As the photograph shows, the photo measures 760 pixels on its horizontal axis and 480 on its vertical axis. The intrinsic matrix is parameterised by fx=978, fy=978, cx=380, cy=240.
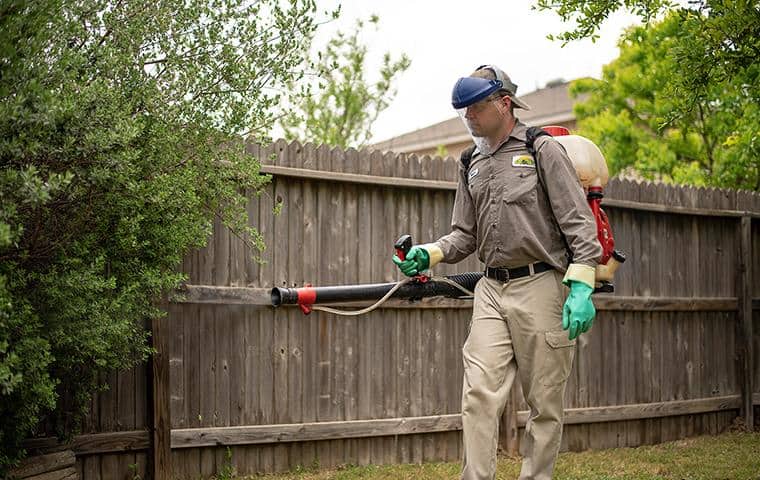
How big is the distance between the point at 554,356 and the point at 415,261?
0.84m

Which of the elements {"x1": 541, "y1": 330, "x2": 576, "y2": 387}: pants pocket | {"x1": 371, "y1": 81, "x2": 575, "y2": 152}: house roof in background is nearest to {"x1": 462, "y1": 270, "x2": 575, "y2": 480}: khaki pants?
{"x1": 541, "y1": 330, "x2": 576, "y2": 387}: pants pocket

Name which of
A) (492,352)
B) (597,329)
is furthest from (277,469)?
(597,329)

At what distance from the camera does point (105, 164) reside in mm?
4125

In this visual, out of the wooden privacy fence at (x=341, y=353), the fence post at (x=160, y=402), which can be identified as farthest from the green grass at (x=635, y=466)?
the fence post at (x=160, y=402)

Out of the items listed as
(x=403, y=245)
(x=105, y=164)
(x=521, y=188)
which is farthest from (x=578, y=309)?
(x=105, y=164)

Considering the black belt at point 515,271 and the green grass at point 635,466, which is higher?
the black belt at point 515,271

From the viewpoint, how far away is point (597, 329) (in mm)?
8406

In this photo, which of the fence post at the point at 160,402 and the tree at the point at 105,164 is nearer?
the tree at the point at 105,164

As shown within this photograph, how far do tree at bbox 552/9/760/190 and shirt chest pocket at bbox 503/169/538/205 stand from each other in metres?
6.18

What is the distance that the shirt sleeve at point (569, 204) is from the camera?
4.36 meters

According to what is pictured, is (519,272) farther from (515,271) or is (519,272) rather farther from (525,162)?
(525,162)

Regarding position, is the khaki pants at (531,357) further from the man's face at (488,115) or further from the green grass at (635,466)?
the green grass at (635,466)

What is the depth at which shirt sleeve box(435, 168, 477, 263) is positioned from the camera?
4.95 meters

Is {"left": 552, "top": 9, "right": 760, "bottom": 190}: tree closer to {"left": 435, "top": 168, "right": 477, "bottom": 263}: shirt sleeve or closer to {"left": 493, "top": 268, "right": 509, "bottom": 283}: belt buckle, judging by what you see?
{"left": 435, "top": 168, "right": 477, "bottom": 263}: shirt sleeve
